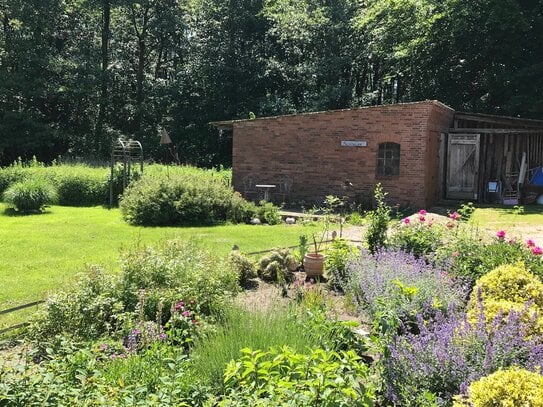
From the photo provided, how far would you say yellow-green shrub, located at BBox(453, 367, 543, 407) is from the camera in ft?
8.25

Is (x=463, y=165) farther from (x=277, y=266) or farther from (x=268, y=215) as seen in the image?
(x=277, y=266)

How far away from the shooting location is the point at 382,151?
53.2 ft

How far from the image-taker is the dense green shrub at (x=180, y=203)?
503 inches

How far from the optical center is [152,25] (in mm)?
33094

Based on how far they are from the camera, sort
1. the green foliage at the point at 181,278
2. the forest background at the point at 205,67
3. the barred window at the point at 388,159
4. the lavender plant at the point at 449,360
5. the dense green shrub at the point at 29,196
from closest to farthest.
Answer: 1. the lavender plant at the point at 449,360
2. the green foliage at the point at 181,278
3. the dense green shrub at the point at 29,196
4. the barred window at the point at 388,159
5. the forest background at the point at 205,67

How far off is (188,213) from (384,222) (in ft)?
23.1

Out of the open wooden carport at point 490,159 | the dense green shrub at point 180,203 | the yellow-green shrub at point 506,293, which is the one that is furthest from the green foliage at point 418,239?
the open wooden carport at point 490,159

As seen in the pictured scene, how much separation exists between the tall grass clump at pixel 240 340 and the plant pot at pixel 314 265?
7.48ft

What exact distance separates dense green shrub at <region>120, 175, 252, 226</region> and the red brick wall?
422cm

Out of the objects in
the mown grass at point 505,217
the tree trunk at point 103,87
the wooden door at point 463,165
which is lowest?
the mown grass at point 505,217

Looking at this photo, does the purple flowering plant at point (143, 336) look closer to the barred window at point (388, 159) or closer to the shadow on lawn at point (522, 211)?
the barred window at point (388, 159)

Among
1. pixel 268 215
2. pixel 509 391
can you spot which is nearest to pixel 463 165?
pixel 268 215

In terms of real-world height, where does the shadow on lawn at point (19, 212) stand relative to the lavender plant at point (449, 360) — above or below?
below

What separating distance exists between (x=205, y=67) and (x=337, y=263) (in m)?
26.7
